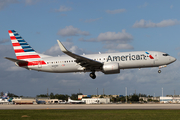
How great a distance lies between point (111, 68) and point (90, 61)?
4.28 metres

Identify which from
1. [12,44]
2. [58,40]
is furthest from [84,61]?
[12,44]

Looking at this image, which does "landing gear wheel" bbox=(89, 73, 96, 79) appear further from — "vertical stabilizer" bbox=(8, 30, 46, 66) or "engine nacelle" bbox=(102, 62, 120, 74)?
"vertical stabilizer" bbox=(8, 30, 46, 66)

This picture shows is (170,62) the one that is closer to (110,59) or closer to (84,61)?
(110,59)

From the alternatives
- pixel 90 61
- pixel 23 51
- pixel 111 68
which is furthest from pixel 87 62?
pixel 23 51

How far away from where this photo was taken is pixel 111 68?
46.8 metres

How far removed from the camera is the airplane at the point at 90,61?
46781 millimetres

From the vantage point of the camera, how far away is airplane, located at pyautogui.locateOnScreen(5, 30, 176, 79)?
46781 mm

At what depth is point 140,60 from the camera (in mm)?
46625

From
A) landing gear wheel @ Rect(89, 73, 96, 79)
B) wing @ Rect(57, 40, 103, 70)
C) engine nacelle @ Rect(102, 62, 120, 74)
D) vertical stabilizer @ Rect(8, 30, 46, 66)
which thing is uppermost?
vertical stabilizer @ Rect(8, 30, 46, 66)

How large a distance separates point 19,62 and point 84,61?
49.2ft
